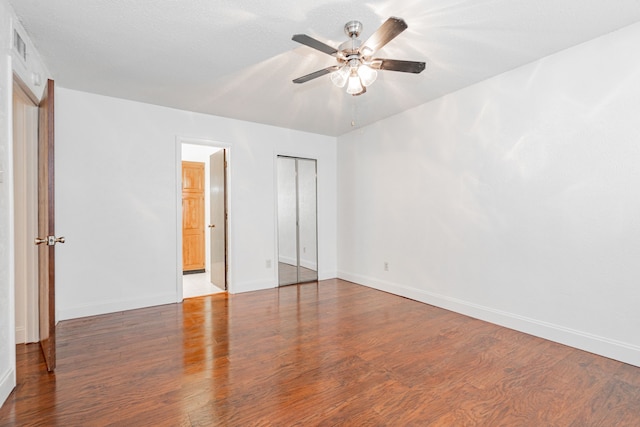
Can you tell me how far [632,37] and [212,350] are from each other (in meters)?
4.22

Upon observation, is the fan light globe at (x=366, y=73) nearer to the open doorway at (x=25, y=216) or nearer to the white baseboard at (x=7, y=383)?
the open doorway at (x=25, y=216)

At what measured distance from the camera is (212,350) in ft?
8.92

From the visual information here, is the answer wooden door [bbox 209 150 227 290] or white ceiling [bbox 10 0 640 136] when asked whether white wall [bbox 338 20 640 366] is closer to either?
white ceiling [bbox 10 0 640 136]

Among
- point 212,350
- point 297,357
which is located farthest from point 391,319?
point 212,350

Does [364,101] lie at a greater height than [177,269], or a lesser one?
greater

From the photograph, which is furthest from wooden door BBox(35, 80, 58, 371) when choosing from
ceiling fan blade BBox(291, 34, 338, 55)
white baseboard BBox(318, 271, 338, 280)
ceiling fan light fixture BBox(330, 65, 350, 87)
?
white baseboard BBox(318, 271, 338, 280)

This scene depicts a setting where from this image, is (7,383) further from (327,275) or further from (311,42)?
(327,275)

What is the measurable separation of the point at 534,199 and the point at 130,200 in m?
4.48

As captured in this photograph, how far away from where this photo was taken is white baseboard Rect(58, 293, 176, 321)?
349cm

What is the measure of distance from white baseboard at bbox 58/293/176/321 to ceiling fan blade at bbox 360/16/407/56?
12.3 feet

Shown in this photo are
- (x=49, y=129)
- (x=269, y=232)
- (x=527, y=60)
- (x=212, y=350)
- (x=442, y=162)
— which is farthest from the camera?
(x=269, y=232)

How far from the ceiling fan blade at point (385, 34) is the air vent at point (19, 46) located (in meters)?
2.46

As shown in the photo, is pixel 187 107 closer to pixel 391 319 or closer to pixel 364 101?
pixel 364 101

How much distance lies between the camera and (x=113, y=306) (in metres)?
3.72
